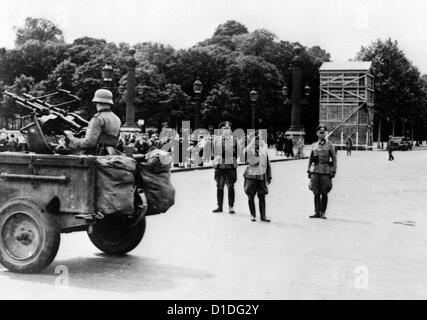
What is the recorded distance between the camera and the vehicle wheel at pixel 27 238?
284 inches

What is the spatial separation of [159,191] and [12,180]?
5.53 feet

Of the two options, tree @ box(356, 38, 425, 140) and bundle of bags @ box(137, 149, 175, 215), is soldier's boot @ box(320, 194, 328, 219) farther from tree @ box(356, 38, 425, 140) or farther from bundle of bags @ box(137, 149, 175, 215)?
tree @ box(356, 38, 425, 140)

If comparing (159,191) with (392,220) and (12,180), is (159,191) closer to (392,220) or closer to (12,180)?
(12,180)

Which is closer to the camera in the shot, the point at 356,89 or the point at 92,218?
the point at 92,218

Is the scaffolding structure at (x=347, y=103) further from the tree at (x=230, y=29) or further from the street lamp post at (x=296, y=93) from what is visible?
the tree at (x=230, y=29)

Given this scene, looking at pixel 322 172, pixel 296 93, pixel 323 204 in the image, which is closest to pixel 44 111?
pixel 322 172

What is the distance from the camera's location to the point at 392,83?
77.4 m

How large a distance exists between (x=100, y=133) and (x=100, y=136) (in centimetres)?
9

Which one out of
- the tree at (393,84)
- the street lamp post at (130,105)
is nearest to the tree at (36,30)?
the tree at (393,84)

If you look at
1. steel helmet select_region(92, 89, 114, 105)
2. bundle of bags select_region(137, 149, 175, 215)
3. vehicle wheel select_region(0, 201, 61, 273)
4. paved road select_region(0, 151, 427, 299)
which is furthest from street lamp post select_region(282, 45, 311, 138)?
vehicle wheel select_region(0, 201, 61, 273)

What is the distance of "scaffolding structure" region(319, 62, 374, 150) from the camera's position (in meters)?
69.4

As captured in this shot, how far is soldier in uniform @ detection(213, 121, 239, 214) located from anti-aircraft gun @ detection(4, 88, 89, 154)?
5157 millimetres

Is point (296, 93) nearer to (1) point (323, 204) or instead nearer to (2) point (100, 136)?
(1) point (323, 204)

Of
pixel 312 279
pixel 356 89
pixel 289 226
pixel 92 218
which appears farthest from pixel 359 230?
pixel 356 89
